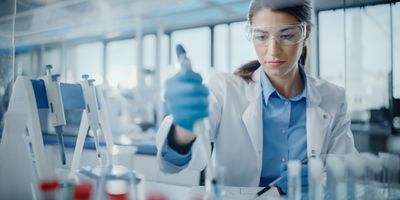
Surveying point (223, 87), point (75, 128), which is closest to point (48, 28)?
point (75, 128)

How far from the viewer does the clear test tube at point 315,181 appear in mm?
702

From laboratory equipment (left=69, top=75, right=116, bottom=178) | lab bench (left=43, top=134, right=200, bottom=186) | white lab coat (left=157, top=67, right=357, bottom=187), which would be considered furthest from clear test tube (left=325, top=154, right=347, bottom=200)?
laboratory equipment (left=69, top=75, right=116, bottom=178)

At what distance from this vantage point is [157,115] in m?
1.02

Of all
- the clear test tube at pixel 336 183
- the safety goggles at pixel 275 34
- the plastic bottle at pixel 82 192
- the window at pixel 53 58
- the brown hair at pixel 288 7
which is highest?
the brown hair at pixel 288 7

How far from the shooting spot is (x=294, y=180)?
2.26 ft

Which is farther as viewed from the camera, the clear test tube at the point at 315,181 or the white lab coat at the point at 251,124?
the white lab coat at the point at 251,124

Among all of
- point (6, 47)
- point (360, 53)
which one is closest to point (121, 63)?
point (6, 47)

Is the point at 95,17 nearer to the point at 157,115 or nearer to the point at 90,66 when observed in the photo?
the point at 90,66

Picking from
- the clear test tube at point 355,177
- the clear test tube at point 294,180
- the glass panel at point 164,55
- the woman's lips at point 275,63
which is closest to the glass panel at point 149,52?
the glass panel at point 164,55

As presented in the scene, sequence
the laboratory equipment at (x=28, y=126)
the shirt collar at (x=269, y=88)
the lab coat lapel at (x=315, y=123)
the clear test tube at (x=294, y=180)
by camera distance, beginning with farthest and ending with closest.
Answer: the shirt collar at (x=269, y=88)
the lab coat lapel at (x=315, y=123)
the laboratory equipment at (x=28, y=126)
the clear test tube at (x=294, y=180)

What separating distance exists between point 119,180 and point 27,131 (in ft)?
1.07

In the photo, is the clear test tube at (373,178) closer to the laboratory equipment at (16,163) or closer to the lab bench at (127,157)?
the lab bench at (127,157)

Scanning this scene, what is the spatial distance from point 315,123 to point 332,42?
283mm

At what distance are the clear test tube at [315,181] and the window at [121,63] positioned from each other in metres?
0.56
